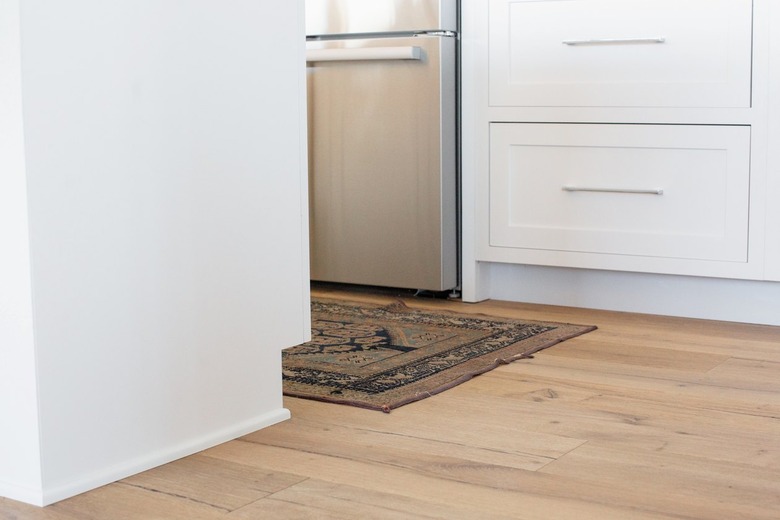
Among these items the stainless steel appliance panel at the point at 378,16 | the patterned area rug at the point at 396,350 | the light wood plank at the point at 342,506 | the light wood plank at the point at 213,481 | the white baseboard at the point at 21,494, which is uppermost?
the stainless steel appliance panel at the point at 378,16

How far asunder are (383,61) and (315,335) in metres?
0.82

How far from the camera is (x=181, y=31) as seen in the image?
149 centimetres

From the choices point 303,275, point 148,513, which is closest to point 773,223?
point 303,275

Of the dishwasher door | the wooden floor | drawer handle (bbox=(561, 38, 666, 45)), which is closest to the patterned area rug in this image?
the wooden floor

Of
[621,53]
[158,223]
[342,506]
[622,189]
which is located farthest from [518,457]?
[621,53]

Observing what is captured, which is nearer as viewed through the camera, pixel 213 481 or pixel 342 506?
pixel 342 506

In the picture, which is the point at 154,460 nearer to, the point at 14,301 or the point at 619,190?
the point at 14,301

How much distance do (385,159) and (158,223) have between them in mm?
1392

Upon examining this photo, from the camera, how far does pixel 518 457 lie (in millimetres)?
1526

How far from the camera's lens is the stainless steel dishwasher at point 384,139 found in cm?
274

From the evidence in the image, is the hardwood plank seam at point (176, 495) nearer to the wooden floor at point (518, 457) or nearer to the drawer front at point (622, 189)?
the wooden floor at point (518, 457)

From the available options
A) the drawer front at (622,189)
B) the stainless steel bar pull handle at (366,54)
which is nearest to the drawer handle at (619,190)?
the drawer front at (622,189)

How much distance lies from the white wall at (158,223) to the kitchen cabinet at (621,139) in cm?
109

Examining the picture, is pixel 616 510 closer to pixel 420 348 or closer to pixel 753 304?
pixel 420 348
